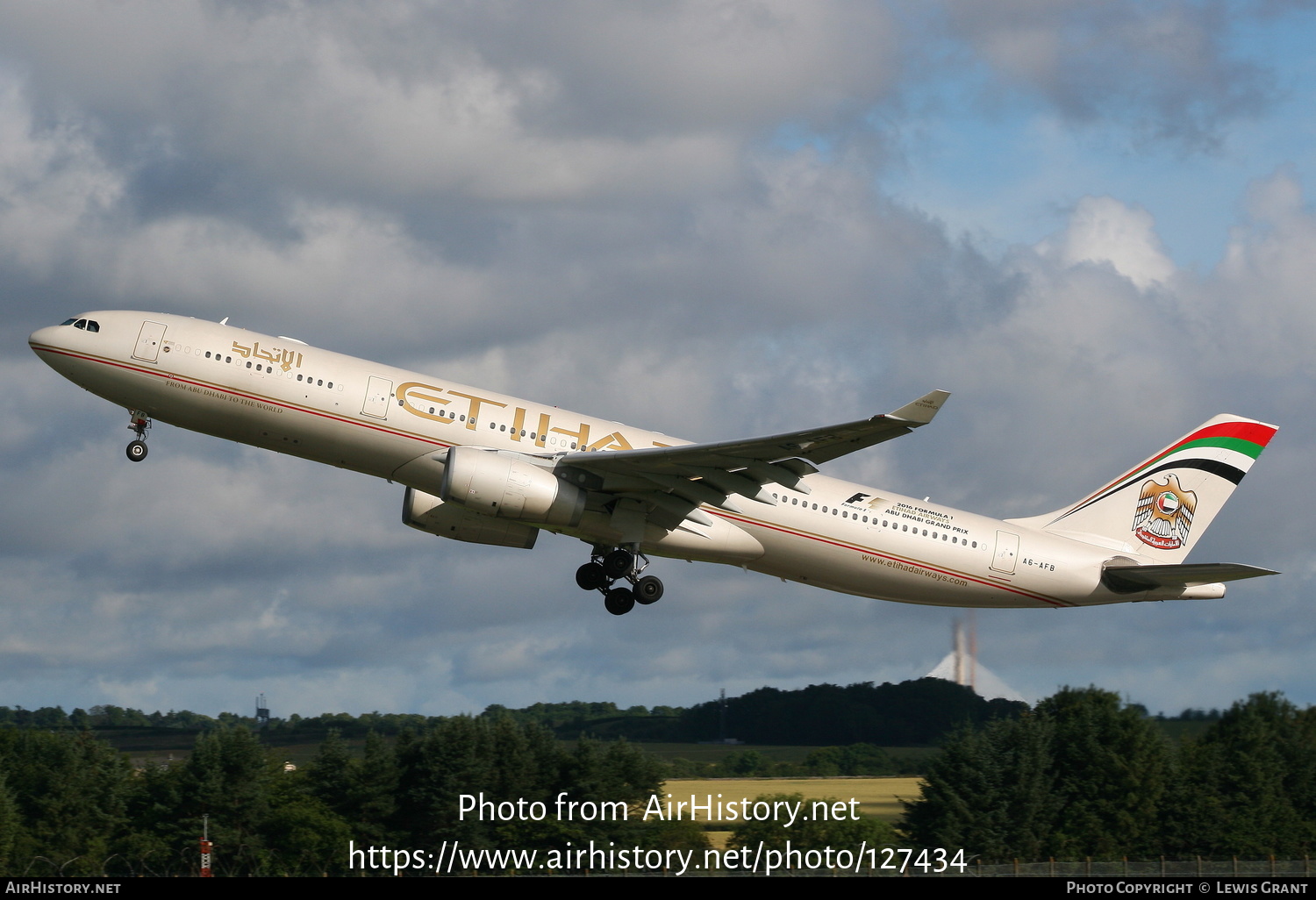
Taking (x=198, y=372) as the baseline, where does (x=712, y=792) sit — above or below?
below

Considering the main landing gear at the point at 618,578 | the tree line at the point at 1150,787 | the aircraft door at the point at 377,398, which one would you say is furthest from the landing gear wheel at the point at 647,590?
the tree line at the point at 1150,787

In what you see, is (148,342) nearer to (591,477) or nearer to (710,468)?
(591,477)

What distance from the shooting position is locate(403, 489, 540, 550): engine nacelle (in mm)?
36750

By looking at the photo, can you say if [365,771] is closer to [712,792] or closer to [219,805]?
[219,805]

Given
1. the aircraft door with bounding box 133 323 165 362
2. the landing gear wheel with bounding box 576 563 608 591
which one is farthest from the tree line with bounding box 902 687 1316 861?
the aircraft door with bounding box 133 323 165 362

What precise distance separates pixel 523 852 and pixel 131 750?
77.5 ft

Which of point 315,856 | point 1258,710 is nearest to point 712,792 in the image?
point 315,856

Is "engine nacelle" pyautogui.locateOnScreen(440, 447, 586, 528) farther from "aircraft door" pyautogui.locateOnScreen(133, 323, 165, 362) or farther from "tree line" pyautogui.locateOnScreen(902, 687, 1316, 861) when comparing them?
"tree line" pyautogui.locateOnScreen(902, 687, 1316, 861)

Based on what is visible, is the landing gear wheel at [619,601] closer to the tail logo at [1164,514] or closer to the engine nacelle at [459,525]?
the engine nacelle at [459,525]

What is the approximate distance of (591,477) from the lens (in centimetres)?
3372

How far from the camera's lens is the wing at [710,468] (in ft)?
99.3

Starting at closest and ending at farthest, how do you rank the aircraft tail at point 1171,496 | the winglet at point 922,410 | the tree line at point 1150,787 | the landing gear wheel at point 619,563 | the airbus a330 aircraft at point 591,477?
the winglet at point 922,410
the airbus a330 aircraft at point 591,477
the landing gear wheel at point 619,563
the aircraft tail at point 1171,496
the tree line at point 1150,787

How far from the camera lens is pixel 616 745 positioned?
57.1 metres

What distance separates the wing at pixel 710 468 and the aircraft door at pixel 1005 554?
21.6ft
